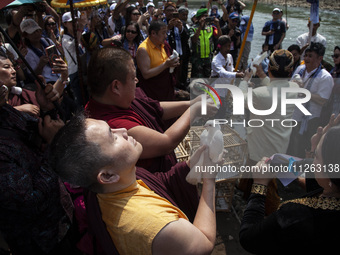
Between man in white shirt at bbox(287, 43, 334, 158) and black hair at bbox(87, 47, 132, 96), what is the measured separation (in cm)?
254

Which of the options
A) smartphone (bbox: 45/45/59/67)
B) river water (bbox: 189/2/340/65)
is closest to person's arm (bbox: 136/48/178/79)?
smartphone (bbox: 45/45/59/67)

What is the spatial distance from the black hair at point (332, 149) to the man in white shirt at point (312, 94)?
2347 mm

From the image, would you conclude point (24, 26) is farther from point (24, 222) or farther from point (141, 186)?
point (141, 186)

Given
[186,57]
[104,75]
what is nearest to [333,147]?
[104,75]

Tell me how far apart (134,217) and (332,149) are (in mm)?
840

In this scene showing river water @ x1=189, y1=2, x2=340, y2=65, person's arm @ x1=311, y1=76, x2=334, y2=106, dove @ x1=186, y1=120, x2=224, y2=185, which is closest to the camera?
dove @ x1=186, y1=120, x2=224, y2=185

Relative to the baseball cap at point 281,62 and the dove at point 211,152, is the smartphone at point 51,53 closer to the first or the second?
the dove at point 211,152

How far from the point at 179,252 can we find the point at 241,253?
1.86 m

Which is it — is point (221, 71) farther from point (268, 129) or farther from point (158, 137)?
point (158, 137)

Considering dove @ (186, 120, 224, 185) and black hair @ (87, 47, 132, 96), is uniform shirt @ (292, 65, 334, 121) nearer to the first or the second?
dove @ (186, 120, 224, 185)

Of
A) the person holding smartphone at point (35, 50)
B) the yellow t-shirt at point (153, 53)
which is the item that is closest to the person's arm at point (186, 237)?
the yellow t-shirt at point (153, 53)

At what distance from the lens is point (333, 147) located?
107 cm

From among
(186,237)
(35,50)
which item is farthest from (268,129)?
(35,50)

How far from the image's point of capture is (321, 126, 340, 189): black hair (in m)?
1.06
